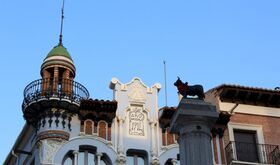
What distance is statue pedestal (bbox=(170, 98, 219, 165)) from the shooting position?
16906 mm

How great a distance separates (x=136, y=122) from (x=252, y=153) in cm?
539

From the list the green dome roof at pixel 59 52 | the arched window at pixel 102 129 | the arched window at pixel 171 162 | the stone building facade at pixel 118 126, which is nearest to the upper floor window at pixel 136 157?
the stone building facade at pixel 118 126

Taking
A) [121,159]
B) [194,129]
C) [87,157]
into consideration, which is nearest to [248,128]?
[121,159]

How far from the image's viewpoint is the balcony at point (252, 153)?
27.6 m

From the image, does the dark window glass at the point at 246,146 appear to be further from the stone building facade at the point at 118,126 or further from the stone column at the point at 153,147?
the stone column at the point at 153,147

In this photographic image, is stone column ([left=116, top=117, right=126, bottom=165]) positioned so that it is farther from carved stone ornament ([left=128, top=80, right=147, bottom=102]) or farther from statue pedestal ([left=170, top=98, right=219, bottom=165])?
statue pedestal ([left=170, top=98, right=219, bottom=165])

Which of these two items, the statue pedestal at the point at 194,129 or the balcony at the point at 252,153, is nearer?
the statue pedestal at the point at 194,129

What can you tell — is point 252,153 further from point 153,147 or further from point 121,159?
point 121,159

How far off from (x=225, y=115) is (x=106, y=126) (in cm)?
534

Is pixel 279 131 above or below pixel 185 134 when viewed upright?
above

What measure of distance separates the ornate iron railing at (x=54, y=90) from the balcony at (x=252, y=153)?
6.72 metres

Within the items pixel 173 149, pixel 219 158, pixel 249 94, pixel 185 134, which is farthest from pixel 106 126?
pixel 185 134

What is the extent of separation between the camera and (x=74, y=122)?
26781mm

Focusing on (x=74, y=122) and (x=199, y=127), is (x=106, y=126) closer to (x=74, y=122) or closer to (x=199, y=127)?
(x=74, y=122)
